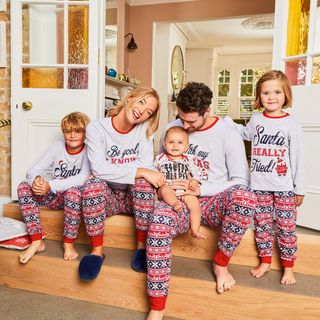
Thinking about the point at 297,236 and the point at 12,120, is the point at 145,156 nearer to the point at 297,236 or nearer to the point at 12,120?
the point at 297,236

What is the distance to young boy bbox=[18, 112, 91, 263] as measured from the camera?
181cm

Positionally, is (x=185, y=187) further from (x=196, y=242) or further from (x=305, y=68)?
(x=305, y=68)

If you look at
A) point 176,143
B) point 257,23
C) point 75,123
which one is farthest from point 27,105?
point 257,23

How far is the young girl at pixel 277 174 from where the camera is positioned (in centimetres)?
166

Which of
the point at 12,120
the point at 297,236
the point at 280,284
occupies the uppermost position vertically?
the point at 12,120

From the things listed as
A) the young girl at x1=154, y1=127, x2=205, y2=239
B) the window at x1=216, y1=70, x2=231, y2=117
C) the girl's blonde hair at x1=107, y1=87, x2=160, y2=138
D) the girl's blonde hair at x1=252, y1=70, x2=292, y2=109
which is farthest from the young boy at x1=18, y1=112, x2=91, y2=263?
the window at x1=216, y1=70, x2=231, y2=117

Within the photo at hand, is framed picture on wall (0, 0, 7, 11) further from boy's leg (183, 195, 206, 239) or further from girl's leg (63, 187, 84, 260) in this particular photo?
boy's leg (183, 195, 206, 239)

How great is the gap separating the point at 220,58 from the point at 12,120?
27.1 ft

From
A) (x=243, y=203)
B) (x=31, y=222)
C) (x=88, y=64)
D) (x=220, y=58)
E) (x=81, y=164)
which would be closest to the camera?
(x=243, y=203)

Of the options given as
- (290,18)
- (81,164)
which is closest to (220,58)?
(290,18)

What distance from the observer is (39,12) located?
2549mm

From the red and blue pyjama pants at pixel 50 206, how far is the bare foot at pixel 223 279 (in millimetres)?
738

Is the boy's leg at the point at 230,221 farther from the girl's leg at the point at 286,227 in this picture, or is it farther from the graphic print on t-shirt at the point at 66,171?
the graphic print on t-shirt at the point at 66,171

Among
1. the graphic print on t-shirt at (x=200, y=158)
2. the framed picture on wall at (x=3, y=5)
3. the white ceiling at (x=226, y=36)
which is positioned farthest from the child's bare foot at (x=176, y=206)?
the white ceiling at (x=226, y=36)
